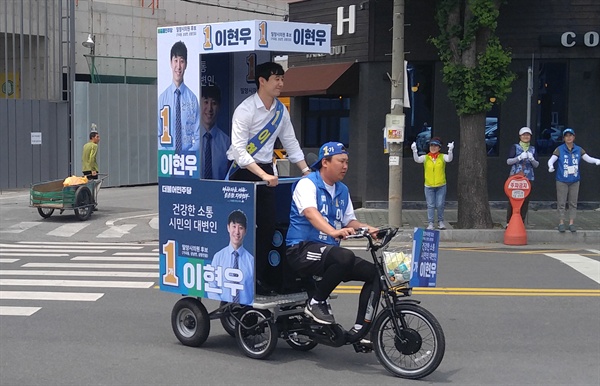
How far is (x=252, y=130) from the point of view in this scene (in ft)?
26.4

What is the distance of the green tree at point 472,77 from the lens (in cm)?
1697

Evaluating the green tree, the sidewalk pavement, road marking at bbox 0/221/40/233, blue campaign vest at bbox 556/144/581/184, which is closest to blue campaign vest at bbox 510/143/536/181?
blue campaign vest at bbox 556/144/581/184

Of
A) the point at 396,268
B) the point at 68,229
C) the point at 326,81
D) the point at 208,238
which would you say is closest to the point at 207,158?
the point at 208,238

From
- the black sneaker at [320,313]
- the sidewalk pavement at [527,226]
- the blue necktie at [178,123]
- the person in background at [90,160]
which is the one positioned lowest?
the sidewalk pavement at [527,226]

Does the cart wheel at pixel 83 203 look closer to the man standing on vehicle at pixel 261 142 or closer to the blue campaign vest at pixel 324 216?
the man standing on vehicle at pixel 261 142

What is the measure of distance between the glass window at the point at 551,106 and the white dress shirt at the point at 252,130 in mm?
14206

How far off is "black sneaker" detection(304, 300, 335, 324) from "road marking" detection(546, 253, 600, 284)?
18.3 feet

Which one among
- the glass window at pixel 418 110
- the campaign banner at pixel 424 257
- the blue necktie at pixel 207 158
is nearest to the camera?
the campaign banner at pixel 424 257

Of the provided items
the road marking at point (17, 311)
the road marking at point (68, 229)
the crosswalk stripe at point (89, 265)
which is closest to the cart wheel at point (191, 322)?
the road marking at point (17, 311)

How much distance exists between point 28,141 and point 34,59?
2.80 m

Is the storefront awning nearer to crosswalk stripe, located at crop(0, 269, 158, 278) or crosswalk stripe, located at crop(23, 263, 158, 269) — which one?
crosswalk stripe, located at crop(23, 263, 158, 269)

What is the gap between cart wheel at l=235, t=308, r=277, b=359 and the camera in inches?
305

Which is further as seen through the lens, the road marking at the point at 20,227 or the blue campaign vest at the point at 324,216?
the road marking at the point at 20,227

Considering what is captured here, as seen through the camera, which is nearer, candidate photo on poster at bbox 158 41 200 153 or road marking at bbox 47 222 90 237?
candidate photo on poster at bbox 158 41 200 153
